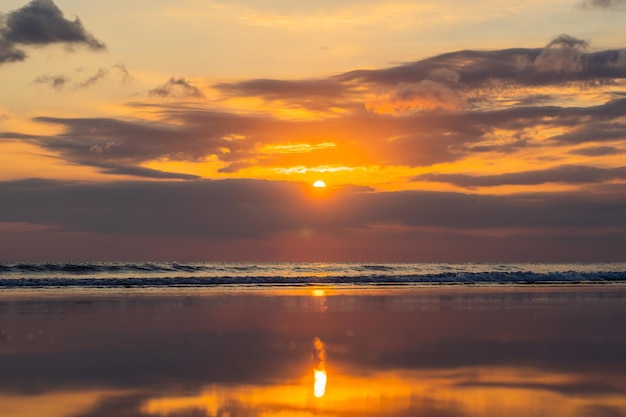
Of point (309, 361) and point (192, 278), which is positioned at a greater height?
point (192, 278)

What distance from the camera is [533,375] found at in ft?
39.7

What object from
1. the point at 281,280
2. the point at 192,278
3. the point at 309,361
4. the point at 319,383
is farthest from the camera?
the point at 192,278

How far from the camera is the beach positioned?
9.93m

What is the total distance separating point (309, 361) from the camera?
44.2 feet

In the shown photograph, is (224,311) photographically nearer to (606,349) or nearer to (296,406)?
(606,349)

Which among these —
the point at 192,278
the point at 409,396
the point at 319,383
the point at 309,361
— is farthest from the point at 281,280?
the point at 409,396

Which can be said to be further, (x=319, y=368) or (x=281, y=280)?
(x=281, y=280)

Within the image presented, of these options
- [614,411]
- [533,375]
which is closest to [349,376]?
[533,375]

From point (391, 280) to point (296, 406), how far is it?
1512 inches

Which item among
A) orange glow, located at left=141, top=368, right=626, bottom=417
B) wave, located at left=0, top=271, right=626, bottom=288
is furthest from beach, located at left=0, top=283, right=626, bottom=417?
wave, located at left=0, top=271, right=626, bottom=288

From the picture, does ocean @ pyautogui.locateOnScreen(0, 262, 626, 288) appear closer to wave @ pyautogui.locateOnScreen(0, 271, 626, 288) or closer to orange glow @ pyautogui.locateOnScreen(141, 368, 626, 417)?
wave @ pyautogui.locateOnScreen(0, 271, 626, 288)

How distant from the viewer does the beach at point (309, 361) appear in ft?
32.6

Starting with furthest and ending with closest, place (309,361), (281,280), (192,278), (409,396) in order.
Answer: (192,278) < (281,280) < (309,361) < (409,396)

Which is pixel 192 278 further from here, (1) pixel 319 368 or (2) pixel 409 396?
(2) pixel 409 396
